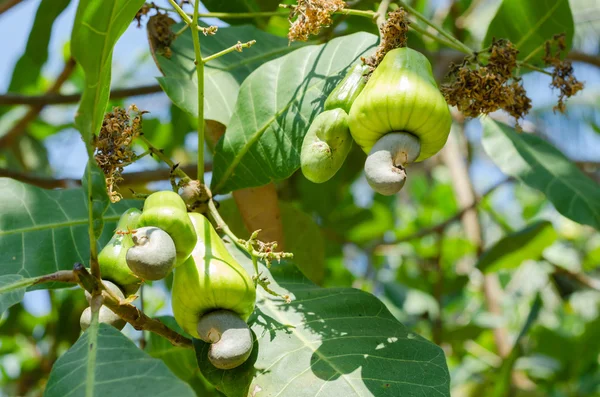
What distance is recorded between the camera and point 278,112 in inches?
57.2

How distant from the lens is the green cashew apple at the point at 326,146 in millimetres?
1135

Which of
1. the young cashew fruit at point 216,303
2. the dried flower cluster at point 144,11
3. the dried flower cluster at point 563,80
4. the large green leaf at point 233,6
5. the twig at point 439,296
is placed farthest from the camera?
the twig at point 439,296

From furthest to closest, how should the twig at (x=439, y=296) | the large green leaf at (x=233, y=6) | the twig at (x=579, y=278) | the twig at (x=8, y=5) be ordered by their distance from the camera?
the twig at (x=439, y=296) < the twig at (x=579, y=278) < the twig at (x=8, y=5) < the large green leaf at (x=233, y=6)

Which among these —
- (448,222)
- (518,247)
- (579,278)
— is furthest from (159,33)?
(579,278)

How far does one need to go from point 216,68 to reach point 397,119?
0.76 metres

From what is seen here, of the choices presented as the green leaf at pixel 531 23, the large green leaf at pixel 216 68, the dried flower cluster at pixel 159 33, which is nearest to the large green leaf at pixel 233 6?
the large green leaf at pixel 216 68

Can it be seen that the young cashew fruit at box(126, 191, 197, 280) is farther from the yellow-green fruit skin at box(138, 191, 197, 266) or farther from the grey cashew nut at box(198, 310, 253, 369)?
the grey cashew nut at box(198, 310, 253, 369)

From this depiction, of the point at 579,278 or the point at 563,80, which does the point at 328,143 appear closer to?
the point at 563,80

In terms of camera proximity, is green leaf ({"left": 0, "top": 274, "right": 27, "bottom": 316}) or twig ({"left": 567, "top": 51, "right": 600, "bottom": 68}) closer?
green leaf ({"left": 0, "top": 274, "right": 27, "bottom": 316})

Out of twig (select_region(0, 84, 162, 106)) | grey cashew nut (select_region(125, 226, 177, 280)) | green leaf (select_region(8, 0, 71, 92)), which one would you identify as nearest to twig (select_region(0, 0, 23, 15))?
green leaf (select_region(8, 0, 71, 92))

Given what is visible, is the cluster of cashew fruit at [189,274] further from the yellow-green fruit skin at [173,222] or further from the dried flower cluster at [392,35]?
the dried flower cluster at [392,35]

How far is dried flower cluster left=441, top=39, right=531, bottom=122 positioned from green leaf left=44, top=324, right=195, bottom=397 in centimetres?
71

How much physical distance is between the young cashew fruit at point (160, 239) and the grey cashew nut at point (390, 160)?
0.96 feet

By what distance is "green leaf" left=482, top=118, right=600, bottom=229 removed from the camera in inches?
68.8
